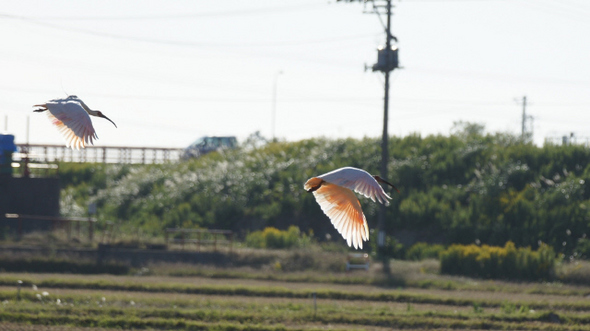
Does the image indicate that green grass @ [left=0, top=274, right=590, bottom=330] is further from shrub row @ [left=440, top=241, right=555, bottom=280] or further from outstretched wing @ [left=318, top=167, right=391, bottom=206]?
outstretched wing @ [left=318, top=167, right=391, bottom=206]

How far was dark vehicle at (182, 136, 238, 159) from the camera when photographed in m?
43.6

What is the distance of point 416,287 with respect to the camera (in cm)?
2248

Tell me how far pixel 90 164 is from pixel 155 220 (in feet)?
34.1

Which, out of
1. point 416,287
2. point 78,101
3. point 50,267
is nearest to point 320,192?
point 78,101

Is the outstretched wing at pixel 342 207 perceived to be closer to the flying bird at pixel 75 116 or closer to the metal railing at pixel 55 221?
the flying bird at pixel 75 116

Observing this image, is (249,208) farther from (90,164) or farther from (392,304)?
(392,304)

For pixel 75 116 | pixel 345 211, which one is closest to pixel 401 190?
pixel 345 211

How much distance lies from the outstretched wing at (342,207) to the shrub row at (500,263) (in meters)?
17.5

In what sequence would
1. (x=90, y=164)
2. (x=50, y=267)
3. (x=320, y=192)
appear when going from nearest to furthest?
(x=320, y=192) < (x=50, y=267) < (x=90, y=164)

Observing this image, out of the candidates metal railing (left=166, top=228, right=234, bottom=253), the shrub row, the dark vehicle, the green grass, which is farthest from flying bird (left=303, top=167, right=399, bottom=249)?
the dark vehicle

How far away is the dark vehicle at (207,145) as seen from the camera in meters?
43.6


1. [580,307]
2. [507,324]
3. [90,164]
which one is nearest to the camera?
[507,324]

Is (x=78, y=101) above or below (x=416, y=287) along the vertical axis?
above

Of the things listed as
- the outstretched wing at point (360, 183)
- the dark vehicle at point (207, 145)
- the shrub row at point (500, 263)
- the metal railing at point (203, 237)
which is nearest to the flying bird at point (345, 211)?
the outstretched wing at point (360, 183)
